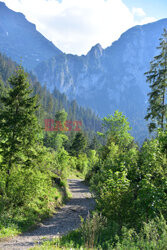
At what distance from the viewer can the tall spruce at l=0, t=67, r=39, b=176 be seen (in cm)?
1138

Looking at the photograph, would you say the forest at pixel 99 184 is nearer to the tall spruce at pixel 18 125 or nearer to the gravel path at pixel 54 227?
the tall spruce at pixel 18 125

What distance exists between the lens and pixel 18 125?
38.0 feet

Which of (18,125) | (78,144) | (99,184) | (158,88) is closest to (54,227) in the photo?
(99,184)

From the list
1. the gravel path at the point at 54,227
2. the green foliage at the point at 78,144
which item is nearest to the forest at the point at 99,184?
the gravel path at the point at 54,227

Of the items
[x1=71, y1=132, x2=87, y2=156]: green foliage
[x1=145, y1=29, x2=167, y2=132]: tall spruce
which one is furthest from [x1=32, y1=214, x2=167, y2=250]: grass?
[x1=71, y1=132, x2=87, y2=156]: green foliage

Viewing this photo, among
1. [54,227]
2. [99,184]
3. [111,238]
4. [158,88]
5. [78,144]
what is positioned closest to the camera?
[111,238]

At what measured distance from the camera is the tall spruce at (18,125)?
11.4 m

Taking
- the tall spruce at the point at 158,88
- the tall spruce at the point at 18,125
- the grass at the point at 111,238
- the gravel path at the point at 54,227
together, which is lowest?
the gravel path at the point at 54,227

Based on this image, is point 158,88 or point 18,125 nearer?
point 18,125

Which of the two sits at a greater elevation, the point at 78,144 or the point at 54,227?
the point at 78,144

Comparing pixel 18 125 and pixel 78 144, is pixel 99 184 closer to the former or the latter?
pixel 18 125

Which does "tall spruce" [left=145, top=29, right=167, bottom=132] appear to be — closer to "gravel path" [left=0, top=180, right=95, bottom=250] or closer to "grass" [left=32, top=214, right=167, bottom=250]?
"gravel path" [left=0, top=180, right=95, bottom=250]

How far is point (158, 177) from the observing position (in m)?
8.02

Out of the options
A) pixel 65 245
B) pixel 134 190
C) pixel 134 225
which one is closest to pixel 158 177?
pixel 134 190
